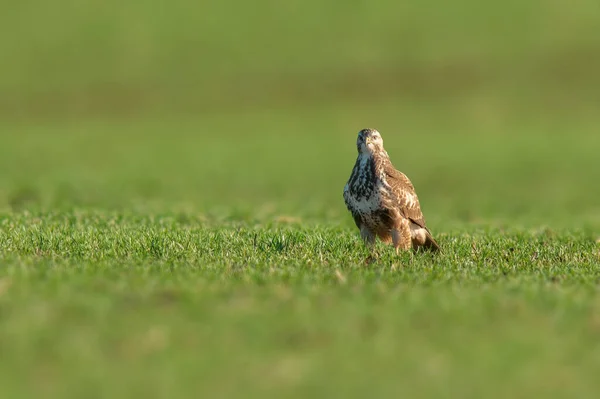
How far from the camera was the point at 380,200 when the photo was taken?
10531 millimetres

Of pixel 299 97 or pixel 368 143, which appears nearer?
pixel 368 143

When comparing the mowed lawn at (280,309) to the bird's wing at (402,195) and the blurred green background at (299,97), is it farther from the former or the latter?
the blurred green background at (299,97)

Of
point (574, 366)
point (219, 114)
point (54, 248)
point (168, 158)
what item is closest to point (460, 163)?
point (168, 158)

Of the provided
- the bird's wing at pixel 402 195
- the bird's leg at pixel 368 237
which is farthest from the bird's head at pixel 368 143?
the bird's leg at pixel 368 237

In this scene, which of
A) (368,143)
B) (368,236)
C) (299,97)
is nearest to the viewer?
(368,143)

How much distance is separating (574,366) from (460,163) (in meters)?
27.8

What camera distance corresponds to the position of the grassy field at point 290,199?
21.4 ft

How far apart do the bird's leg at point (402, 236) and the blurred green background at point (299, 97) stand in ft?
46.0

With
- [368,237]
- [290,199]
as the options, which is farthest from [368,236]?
[290,199]

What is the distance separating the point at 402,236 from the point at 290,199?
14213 mm

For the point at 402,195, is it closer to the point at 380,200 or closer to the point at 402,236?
the point at 380,200

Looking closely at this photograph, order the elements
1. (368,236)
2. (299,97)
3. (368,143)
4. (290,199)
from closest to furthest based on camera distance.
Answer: (368,143) < (368,236) < (290,199) < (299,97)

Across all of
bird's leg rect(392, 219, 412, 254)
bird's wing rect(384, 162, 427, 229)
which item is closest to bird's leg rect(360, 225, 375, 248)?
bird's leg rect(392, 219, 412, 254)

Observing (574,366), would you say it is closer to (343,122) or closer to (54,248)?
(54,248)
